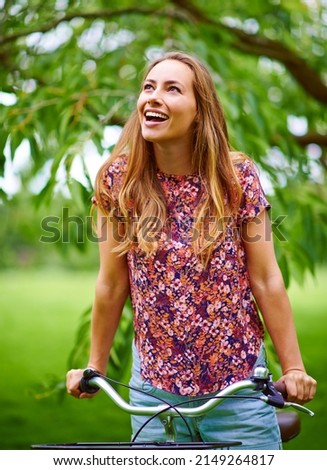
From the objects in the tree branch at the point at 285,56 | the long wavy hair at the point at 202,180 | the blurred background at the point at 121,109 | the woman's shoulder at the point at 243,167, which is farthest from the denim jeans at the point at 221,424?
the tree branch at the point at 285,56

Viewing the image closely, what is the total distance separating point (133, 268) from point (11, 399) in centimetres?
513

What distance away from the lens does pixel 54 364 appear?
977 cm

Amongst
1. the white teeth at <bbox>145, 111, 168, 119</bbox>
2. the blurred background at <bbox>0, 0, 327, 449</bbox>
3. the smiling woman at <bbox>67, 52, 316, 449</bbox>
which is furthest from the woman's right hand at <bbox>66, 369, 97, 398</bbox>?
the blurred background at <bbox>0, 0, 327, 449</bbox>

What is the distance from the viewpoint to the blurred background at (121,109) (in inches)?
146

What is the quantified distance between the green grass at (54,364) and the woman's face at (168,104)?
73.8 inches

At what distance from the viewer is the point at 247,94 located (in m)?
4.12

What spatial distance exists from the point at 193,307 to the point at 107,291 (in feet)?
1.10

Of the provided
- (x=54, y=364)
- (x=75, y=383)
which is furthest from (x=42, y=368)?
(x=75, y=383)

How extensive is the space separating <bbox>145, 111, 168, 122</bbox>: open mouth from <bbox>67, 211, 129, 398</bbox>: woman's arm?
0.33 metres

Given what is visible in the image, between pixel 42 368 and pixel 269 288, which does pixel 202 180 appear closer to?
pixel 269 288

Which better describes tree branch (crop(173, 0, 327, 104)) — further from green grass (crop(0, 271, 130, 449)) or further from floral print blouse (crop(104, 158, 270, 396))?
floral print blouse (crop(104, 158, 270, 396))

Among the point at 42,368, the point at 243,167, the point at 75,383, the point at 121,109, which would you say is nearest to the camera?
the point at 75,383

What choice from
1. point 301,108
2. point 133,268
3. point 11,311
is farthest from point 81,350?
point 11,311

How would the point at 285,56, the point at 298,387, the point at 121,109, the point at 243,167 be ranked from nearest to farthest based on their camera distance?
the point at 298,387
the point at 243,167
the point at 121,109
the point at 285,56
